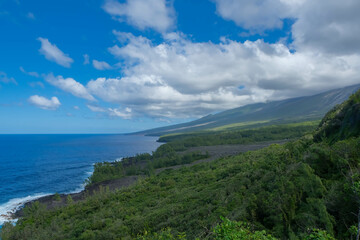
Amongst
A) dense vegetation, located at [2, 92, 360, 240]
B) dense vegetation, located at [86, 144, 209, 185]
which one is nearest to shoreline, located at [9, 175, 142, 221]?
dense vegetation, located at [86, 144, 209, 185]

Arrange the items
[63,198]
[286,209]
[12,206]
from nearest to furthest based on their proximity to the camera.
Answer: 1. [286,209]
2. [12,206]
3. [63,198]

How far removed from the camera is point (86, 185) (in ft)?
221

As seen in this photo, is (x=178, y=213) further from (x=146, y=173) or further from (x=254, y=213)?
(x=146, y=173)

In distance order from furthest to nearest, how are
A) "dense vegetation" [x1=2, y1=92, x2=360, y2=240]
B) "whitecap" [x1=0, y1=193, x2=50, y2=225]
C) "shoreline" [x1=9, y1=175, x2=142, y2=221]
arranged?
"shoreline" [x1=9, y1=175, x2=142, y2=221] < "whitecap" [x1=0, y1=193, x2=50, y2=225] < "dense vegetation" [x1=2, y1=92, x2=360, y2=240]

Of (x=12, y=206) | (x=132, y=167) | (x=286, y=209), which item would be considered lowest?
(x=132, y=167)

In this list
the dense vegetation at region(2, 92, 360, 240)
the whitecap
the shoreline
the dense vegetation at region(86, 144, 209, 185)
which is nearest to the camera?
the dense vegetation at region(2, 92, 360, 240)

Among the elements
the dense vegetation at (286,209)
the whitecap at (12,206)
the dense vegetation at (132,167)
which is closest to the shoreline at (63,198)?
the whitecap at (12,206)

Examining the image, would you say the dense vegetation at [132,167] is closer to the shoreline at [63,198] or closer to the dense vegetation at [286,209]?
the shoreline at [63,198]

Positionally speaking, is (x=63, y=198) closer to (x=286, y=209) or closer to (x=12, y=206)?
(x=12, y=206)

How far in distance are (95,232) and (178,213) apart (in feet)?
32.6

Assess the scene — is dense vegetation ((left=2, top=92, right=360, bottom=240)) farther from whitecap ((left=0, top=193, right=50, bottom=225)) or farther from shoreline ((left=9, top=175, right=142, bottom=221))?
whitecap ((left=0, top=193, right=50, bottom=225))

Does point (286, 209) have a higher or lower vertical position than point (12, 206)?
higher

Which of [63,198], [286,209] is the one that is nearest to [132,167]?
[63,198]

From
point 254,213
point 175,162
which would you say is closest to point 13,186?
point 175,162
